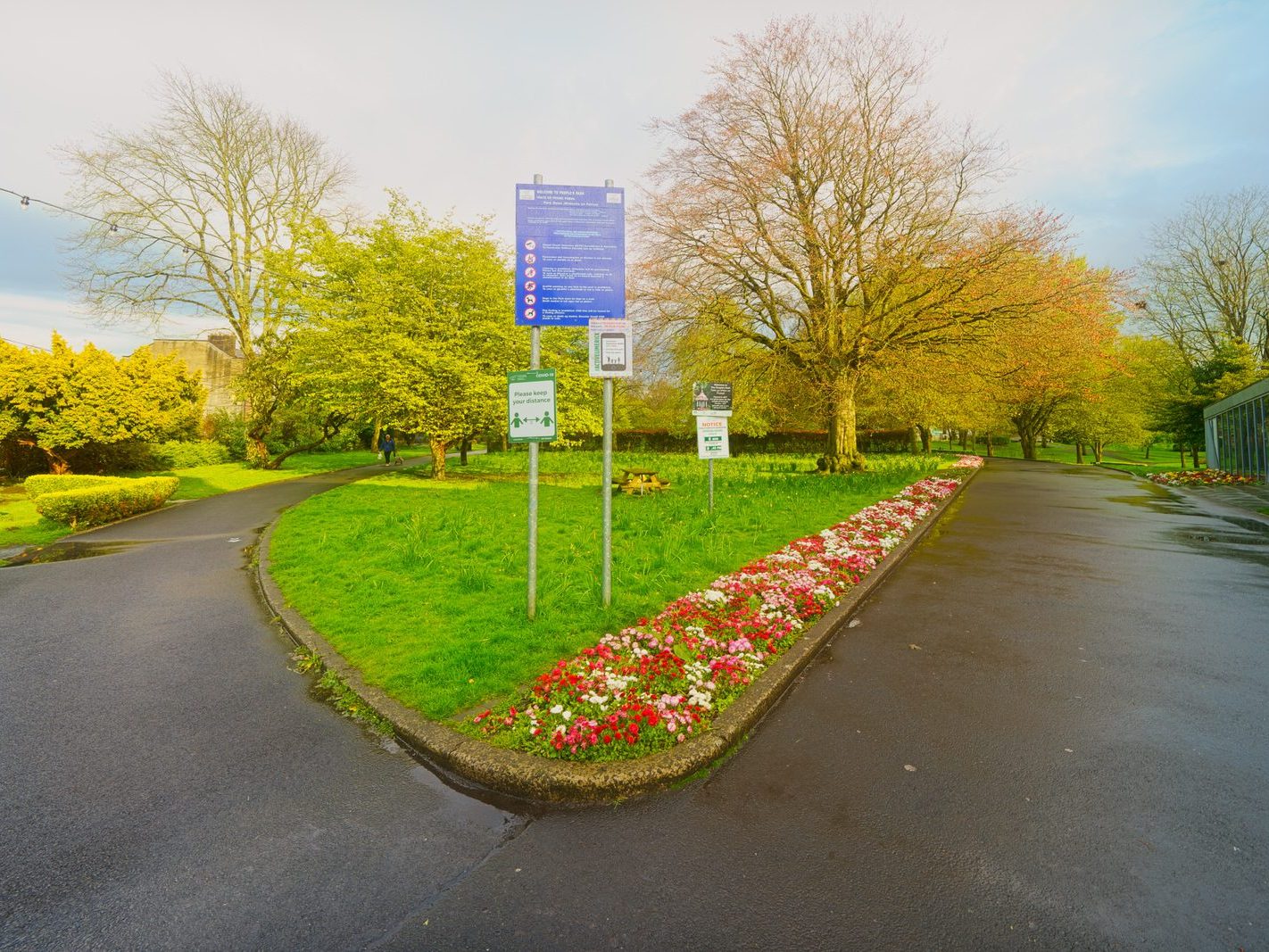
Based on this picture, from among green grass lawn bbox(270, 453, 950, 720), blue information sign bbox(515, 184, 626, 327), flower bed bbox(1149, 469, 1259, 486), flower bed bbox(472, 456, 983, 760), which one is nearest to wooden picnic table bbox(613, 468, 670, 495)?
green grass lawn bbox(270, 453, 950, 720)

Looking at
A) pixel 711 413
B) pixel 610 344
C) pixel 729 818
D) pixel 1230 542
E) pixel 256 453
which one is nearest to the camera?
pixel 729 818

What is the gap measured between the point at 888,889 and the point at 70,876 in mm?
3553

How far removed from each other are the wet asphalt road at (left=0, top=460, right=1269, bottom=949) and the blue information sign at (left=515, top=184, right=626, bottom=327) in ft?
11.9

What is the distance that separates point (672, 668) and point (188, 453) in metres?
27.2

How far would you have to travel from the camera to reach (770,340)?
20.5m

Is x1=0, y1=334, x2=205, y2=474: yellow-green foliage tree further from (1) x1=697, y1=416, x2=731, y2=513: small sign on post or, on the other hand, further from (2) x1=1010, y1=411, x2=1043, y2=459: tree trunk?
(2) x1=1010, y1=411, x2=1043, y2=459: tree trunk

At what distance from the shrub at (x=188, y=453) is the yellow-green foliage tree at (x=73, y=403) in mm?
2961

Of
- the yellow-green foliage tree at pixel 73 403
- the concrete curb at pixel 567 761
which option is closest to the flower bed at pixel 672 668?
the concrete curb at pixel 567 761

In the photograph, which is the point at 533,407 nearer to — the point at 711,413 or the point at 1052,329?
the point at 711,413

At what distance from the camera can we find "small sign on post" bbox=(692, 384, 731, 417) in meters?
11.6

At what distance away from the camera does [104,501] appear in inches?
463

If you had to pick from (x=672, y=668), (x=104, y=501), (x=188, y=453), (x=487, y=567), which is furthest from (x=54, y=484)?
(x=672, y=668)

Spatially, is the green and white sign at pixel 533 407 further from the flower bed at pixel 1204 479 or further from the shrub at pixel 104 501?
the flower bed at pixel 1204 479

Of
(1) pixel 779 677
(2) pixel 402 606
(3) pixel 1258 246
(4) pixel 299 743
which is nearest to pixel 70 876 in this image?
(4) pixel 299 743
